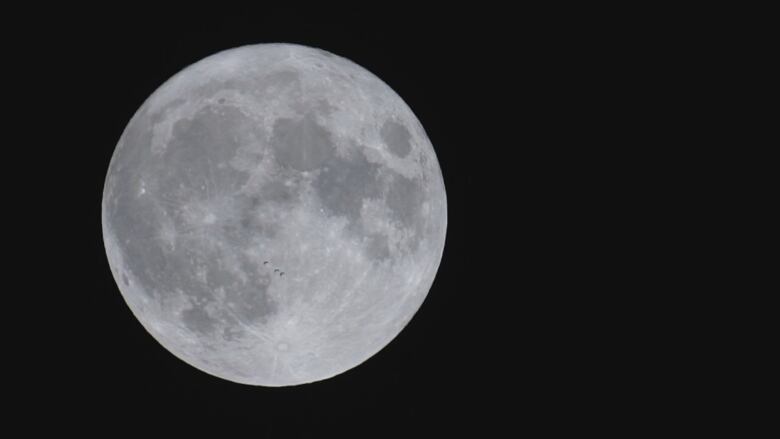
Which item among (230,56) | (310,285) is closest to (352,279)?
(310,285)

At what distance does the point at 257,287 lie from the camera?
4.07 metres

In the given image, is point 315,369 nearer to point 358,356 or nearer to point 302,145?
point 358,356

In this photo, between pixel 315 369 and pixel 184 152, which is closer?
pixel 184 152

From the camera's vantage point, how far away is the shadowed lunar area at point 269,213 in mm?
3988

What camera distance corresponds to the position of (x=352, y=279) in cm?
420

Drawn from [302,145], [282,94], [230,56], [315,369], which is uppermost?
[230,56]

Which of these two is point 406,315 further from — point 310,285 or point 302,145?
point 302,145

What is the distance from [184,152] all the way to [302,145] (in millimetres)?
665

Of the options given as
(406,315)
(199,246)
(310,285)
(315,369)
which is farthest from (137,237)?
(406,315)

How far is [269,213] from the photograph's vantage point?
3951 millimetres

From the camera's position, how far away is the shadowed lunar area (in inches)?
157

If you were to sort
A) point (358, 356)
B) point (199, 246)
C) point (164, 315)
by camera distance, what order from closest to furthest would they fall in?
point (199, 246)
point (164, 315)
point (358, 356)

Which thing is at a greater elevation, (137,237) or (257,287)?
(137,237)

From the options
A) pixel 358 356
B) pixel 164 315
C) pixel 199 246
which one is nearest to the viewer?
pixel 199 246
